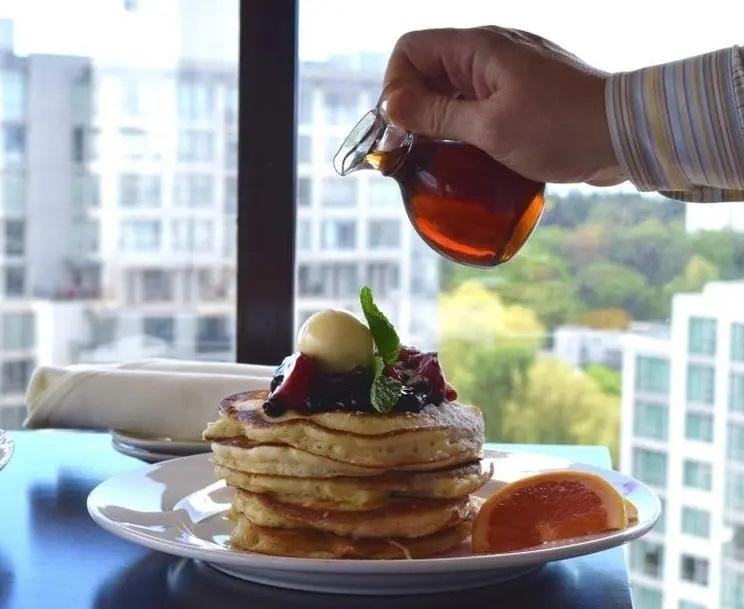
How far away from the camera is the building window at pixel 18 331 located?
2.57 meters

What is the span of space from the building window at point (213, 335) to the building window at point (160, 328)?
96mm

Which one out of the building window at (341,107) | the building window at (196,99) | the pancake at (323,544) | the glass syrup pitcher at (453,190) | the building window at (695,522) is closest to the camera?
the pancake at (323,544)

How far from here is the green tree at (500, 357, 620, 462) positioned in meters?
2.64

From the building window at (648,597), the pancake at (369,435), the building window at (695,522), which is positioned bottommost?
the building window at (648,597)

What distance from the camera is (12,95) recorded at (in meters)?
2.52

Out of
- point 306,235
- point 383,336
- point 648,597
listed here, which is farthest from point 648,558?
point 383,336

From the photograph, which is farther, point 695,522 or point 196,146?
point 695,522

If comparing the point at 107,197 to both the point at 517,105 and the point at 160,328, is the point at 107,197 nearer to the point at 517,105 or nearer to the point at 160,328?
the point at 160,328

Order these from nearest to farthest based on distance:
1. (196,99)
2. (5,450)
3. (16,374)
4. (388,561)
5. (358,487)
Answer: (388,561), (358,487), (5,450), (196,99), (16,374)

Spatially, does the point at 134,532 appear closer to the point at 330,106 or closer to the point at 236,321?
the point at 236,321

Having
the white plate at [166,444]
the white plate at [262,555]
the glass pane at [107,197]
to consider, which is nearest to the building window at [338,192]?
the glass pane at [107,197]

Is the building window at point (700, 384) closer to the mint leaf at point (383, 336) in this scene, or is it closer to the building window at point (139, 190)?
the building window at point (139, 190)

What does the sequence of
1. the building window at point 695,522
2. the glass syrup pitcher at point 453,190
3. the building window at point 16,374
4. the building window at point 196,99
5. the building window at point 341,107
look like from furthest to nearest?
the building window at point 695,522, the building window at point 16,374, the building window at point 341,107, the building window at point 196,99, the glass syrup pitcher at point 453,190

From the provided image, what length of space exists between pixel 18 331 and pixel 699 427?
160 cm
